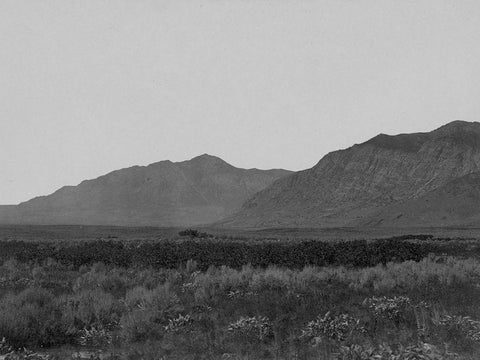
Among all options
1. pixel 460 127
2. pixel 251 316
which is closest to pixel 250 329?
pixel 251 316

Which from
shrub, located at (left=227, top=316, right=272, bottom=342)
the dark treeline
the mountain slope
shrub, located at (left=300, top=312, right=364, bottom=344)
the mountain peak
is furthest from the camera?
the mountain peak

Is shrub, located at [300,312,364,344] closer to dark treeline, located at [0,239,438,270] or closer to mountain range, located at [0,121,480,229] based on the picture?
dark treeline, located at [0,239,438,270]

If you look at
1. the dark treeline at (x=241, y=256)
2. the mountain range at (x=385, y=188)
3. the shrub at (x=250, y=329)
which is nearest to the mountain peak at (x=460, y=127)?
the mountain range at (x=385, y=188)

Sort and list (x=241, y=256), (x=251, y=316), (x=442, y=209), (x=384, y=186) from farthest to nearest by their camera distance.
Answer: (x=384, y=186) → (x=442, y=209) → (x=241, y=256) → (x=251, y=316)

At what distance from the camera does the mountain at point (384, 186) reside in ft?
287

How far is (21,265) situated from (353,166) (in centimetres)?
10630

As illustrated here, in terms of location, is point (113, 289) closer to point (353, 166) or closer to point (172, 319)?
point (172, 319)

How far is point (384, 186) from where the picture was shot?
361 ft

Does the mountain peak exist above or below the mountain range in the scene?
above

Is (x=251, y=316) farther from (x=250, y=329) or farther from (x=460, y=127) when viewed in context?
(x=460, y=127)

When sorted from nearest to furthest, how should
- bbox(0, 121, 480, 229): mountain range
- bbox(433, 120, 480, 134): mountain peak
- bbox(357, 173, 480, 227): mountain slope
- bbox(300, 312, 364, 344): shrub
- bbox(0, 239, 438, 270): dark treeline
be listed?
bbox(300, 312, 364, 344): shrub, bbox(0, 239, 438, 270): dark treeline, bbox(357, 173, 480, 227): mountain slope, bbox(0, 121, 480, 229): mountain range, bbox(433, 120, 480, 134): mountain peak

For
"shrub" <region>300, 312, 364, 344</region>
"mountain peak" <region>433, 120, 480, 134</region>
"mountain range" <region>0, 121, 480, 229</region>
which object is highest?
"mountain peak" <region>433, 120, 480, 134</region>

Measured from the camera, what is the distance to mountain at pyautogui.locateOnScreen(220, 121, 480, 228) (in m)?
87.4

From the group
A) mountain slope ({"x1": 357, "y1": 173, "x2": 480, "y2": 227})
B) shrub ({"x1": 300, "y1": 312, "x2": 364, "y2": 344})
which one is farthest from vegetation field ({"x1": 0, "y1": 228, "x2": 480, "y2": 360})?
mountain slope ({"x1": 357, "y1": 173, "x2": 480, "y2": 227})
